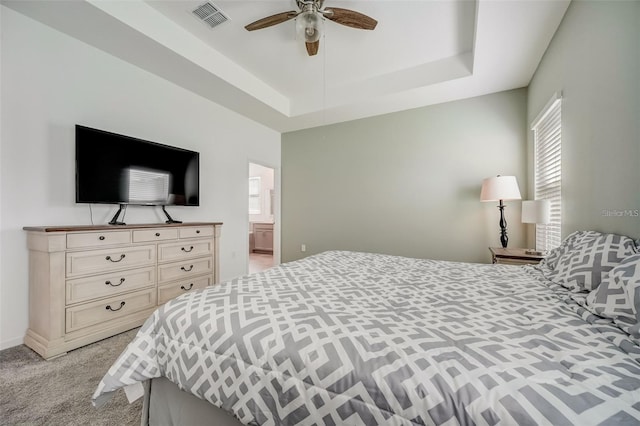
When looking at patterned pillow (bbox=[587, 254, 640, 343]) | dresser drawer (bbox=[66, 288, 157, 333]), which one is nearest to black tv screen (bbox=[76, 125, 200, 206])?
dresser drawer (bbox=[66, 288, 157, 333])

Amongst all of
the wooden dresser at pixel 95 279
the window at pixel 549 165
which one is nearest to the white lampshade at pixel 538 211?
the window at pixel 549 165

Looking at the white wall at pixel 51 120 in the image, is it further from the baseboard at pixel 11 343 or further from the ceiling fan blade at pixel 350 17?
the ceiling fan blade at pixel 350 17

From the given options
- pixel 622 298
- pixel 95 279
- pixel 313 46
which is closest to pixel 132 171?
pixel 95 279

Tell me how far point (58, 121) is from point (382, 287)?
2974 millimetres

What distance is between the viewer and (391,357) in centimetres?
74

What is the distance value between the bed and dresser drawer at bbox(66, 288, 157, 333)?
1317 millimetres

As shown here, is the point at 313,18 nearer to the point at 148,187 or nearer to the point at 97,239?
the point at 148,187

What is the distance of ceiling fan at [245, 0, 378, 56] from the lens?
2010 mm

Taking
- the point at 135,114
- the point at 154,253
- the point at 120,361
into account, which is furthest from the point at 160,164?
the point at 120,361

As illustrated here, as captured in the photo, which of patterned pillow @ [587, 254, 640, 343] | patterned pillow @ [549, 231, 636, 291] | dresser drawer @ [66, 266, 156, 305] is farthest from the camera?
dresser drawer @ [66, 266, 156, 305]

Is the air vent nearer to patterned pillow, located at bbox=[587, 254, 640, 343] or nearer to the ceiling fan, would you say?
the ceiling fan

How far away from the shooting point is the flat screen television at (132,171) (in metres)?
2.18

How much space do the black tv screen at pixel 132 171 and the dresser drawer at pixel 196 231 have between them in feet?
1.19

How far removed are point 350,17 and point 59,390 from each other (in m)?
3.24
